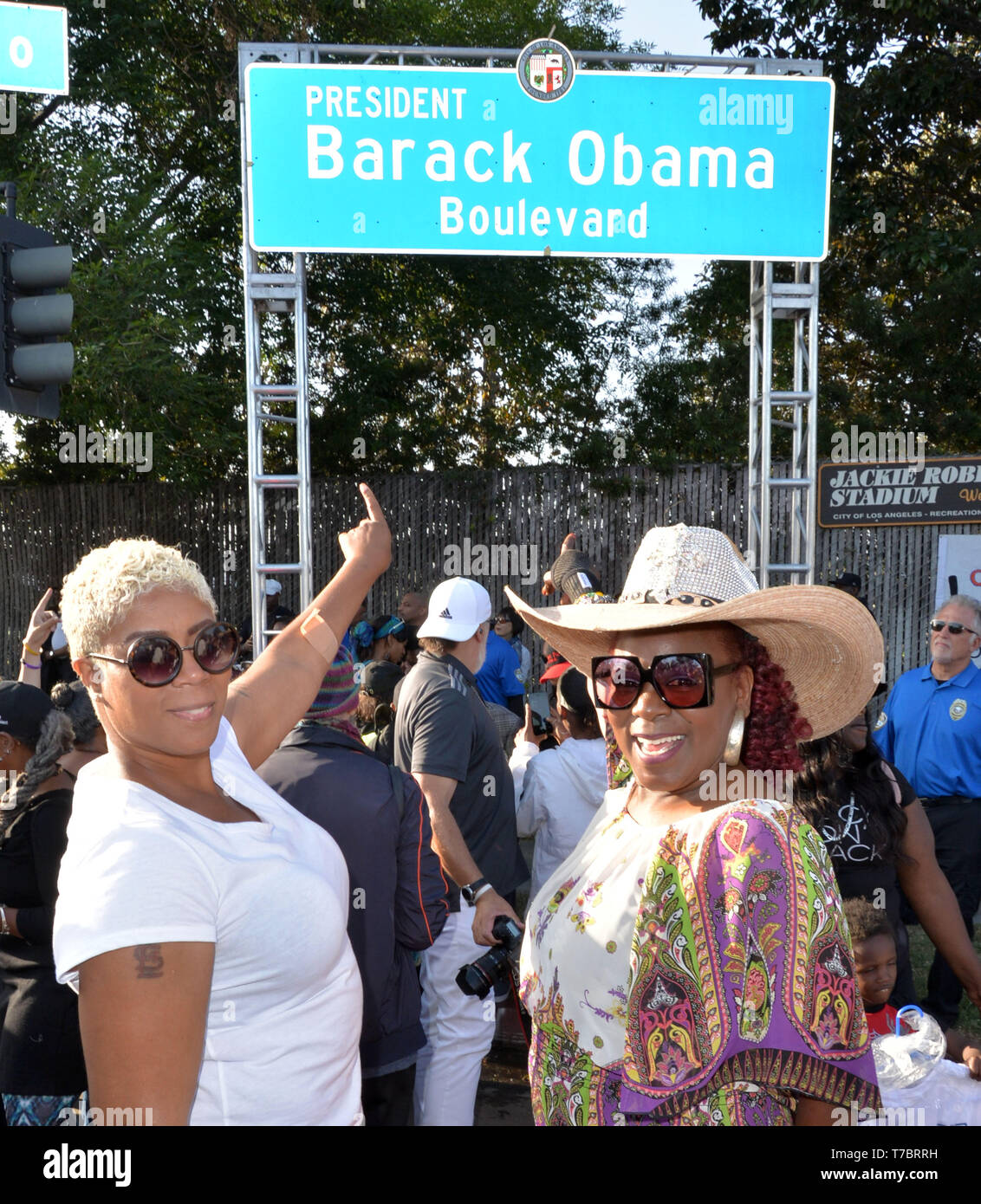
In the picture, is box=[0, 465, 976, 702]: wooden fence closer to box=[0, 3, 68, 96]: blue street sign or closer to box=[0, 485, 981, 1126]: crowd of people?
box=[0, 3, 68, 96]: blue street sign

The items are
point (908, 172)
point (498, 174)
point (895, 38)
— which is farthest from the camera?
point (908, 172)

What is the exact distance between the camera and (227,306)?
526 inches

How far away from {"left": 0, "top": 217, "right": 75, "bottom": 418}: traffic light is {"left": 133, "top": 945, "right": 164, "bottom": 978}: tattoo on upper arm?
4045 millimetres

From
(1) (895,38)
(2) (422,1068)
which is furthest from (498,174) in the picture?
(1) (895,38)


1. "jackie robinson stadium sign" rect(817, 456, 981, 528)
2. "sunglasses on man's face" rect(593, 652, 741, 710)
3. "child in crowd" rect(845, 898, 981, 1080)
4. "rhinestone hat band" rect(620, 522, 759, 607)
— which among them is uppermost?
"jackie robinson stadium sign" rect(817, 456, 981, 528)

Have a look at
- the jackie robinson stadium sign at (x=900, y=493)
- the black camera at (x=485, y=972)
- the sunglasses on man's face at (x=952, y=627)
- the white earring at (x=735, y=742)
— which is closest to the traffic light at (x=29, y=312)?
the black camera at (x=485, y=972)

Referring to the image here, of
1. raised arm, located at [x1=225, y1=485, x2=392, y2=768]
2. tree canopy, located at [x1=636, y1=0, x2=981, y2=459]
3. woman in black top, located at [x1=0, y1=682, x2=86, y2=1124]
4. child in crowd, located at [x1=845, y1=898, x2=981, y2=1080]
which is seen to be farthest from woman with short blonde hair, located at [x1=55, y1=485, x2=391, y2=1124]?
tree canopy, located at [x1=636, y1=0, x2=981, y2=459]

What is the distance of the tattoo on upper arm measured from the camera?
55.7 inches

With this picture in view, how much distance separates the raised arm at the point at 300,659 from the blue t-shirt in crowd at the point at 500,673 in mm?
6072

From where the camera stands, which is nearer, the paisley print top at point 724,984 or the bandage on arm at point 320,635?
the paisley print top at point 724,984

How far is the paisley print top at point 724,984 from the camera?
1.55 meters

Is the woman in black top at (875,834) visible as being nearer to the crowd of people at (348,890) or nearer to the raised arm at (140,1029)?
the crowd of people at (348,890)

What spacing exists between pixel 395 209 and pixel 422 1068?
15.4ft
